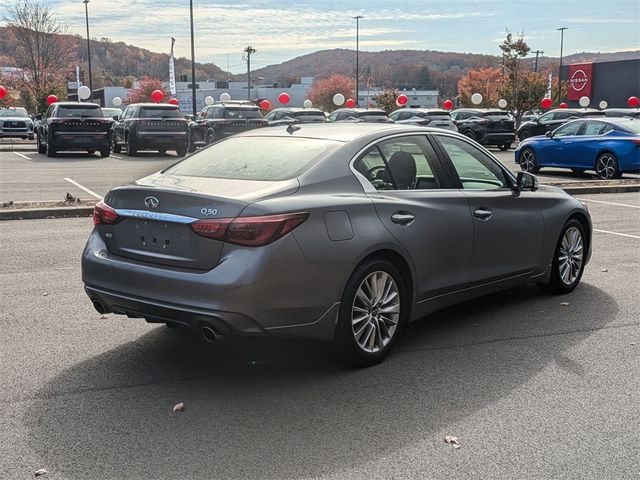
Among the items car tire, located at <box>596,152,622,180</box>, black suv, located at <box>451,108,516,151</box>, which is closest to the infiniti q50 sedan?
car tire, located at <box>596,152,622,180</box>

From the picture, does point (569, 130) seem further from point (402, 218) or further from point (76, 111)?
point (402, 218)

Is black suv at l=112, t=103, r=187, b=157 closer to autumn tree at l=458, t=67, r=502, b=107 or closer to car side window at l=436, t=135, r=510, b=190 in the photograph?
car side window at l=436, t=135, r=510, b=190

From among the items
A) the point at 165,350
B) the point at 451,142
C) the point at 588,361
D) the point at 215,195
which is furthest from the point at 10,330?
the point at 588,361

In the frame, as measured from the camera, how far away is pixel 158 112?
80.9 feet

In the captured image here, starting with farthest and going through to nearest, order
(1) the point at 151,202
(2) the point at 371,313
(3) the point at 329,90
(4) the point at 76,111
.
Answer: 1. (3) the point at 329,90
2. (4) the point at 76,111
3. (2) the point at 371,313
4. (1) the point at 151,202

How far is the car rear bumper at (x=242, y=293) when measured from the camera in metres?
4.25

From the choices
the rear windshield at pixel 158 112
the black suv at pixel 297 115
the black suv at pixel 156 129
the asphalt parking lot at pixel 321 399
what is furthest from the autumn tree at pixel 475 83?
the asphalt parking lot at pixel 321 399

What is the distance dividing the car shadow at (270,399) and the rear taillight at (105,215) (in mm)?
947

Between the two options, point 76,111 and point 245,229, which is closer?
point 245,229

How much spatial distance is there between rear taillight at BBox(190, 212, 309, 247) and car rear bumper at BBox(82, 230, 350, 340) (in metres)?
0.04

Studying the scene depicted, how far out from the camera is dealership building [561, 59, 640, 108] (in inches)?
2331

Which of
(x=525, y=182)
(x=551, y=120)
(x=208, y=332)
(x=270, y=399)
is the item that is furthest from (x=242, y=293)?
(x=551, y=120)

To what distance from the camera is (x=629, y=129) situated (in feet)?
61.3

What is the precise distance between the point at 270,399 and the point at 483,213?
241 centimetres
